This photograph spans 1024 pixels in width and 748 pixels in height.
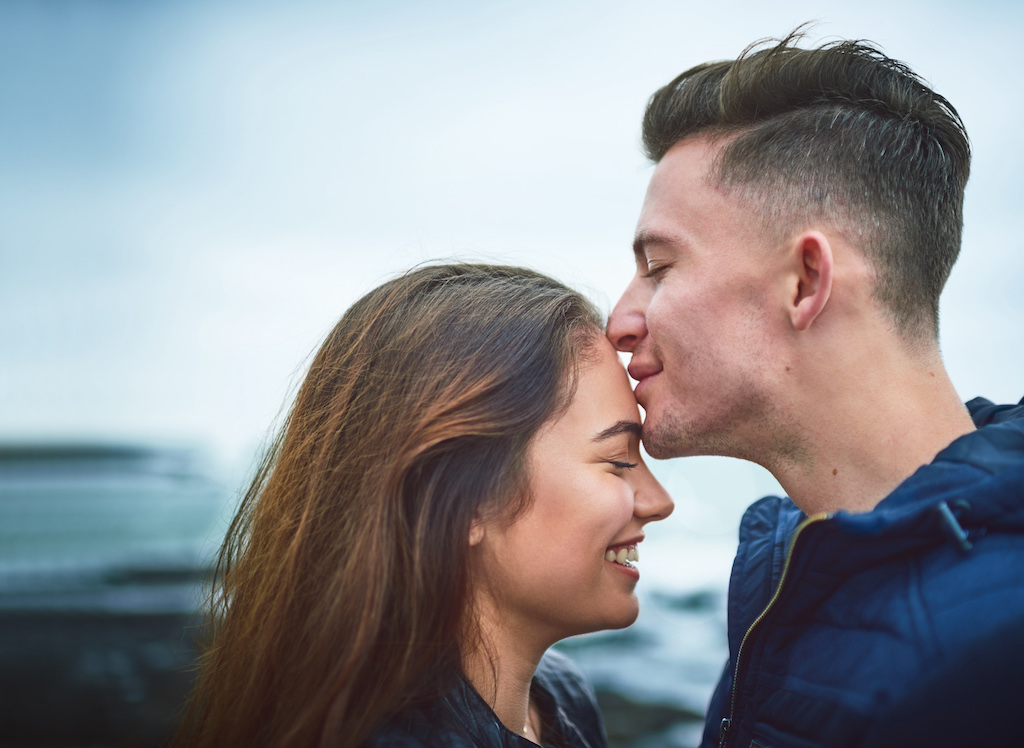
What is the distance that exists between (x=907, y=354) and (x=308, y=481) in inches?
65.6

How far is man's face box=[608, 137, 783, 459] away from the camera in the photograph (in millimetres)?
2148

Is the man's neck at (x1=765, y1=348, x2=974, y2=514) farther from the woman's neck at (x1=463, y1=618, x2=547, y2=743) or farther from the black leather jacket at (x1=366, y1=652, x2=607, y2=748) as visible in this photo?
the black leather jacket at (x1=366, y1=652, x2=607, y2=748)

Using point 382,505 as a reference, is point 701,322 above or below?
above

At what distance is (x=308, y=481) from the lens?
208cm

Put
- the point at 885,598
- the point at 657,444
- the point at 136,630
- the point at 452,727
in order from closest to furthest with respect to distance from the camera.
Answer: the point at 885,598, the point at 452,727, the point at 657,444, the point at 136,630

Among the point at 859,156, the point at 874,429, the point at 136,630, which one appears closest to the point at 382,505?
the point at 874,429

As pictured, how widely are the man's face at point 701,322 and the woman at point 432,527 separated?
5.2 inches

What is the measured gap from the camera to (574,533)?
2002mm

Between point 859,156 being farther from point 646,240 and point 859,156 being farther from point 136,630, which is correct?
point 136,630

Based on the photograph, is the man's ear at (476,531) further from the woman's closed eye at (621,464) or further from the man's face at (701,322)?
the man's face at (701,322)

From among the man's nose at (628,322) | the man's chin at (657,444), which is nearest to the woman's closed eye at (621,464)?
the man's chin at (657,444)

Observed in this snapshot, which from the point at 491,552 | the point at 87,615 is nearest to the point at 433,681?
the point at 491,552

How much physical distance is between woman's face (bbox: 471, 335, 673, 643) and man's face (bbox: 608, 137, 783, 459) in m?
0.21

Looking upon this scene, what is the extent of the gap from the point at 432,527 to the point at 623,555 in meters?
0.59
